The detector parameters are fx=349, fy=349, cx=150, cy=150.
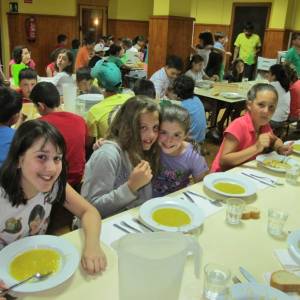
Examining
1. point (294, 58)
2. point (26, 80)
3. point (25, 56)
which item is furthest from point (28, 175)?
point (294, 58)

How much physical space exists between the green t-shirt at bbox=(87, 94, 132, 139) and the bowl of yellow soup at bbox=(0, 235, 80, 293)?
1.75 meters

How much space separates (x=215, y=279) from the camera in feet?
3.74

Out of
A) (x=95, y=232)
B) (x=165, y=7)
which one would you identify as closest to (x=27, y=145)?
(x=95, y=232)

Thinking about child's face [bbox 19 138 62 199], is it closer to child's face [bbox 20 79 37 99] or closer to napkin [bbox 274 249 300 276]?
napkin [bbox 274 249 300 276]

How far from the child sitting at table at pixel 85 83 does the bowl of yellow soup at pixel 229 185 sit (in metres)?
2.45

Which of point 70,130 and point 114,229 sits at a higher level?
point 70,130

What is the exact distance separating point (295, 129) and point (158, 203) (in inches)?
199

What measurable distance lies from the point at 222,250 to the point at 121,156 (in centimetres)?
75

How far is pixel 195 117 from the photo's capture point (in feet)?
12.5

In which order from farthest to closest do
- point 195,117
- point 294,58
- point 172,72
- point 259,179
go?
point 294,58
point 172,72
point 195,117
point 259,179

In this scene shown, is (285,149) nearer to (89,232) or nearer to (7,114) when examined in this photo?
(89,232)

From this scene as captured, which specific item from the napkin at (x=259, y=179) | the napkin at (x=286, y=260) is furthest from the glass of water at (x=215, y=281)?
the napkin at (x=259, y=179)

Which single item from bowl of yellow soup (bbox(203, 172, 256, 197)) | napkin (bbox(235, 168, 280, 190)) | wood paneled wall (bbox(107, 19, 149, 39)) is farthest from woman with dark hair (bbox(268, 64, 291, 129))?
wood paneled wall (bbox(107, 19, 149, 39))

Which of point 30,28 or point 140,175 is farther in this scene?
point 30,28
